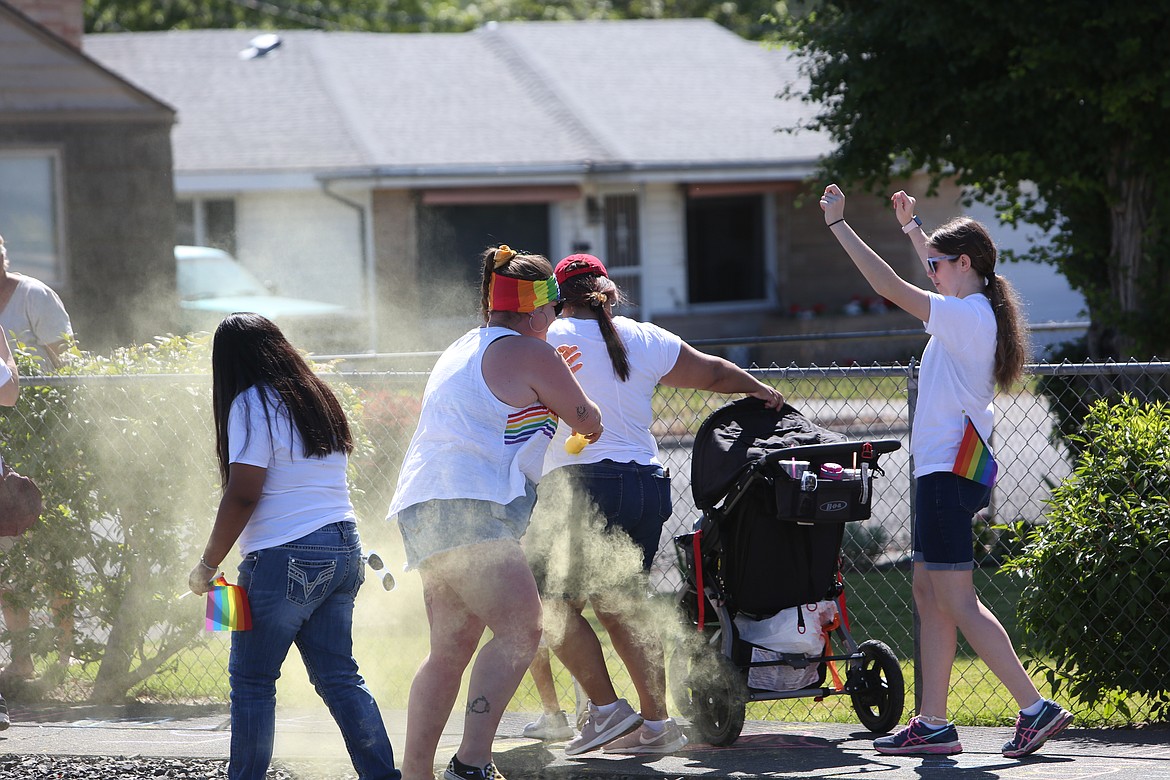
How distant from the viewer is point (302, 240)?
2198cm

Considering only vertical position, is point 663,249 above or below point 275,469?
below

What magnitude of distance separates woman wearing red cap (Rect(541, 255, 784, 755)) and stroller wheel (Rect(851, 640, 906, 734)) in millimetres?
748

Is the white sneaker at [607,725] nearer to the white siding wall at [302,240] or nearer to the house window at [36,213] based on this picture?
the house window at [36,213]

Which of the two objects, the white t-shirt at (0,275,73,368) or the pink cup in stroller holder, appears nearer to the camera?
the pink cup in stroller holder

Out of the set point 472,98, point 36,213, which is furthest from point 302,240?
point 36,213

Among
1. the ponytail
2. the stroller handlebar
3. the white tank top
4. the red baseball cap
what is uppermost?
the red baseball cap

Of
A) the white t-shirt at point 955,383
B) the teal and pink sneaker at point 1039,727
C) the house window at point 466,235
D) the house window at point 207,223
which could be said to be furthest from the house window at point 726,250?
the teal and pink sneaker at point 1039,727

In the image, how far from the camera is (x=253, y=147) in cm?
2178

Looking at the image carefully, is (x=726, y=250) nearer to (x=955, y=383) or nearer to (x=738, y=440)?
(x=738, y=440)

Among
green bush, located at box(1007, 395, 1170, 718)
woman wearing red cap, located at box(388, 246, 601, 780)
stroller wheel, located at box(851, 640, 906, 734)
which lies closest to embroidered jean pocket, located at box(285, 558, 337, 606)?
woman wearing red cap, located at box(388, 246, 601, 780)

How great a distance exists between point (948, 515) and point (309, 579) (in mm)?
2267

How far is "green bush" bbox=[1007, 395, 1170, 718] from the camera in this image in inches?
216

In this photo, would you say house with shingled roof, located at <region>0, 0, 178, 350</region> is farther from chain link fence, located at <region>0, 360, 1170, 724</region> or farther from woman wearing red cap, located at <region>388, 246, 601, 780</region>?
woman wearing red cap, located at <region>388, 246, 601, 780</region>

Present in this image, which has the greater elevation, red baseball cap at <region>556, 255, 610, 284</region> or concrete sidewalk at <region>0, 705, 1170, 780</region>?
red baseball cap at <region>556, 255, 610, 284</region>
